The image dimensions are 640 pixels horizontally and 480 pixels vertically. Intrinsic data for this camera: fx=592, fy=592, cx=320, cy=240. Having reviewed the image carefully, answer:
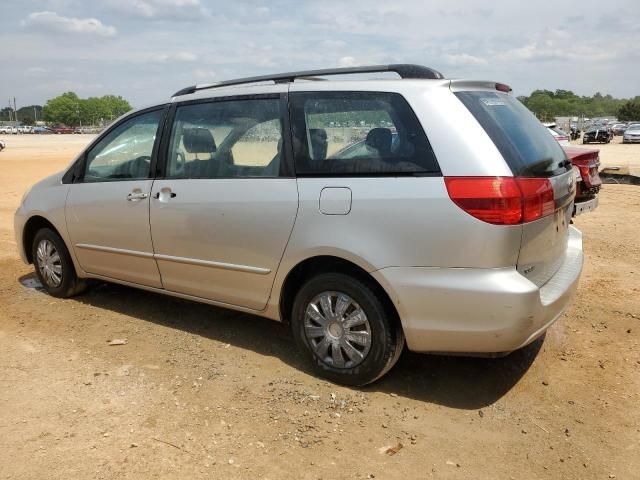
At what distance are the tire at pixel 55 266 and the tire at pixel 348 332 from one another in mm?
2563

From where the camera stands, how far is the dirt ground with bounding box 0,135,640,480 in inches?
114

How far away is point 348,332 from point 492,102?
1.60 m

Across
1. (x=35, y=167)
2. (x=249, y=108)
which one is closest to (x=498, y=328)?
(x=249, y=108)

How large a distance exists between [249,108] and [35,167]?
857 inches

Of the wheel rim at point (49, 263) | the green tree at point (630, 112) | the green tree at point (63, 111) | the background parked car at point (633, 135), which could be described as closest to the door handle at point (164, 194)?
the wheel rim at point (49, 263)

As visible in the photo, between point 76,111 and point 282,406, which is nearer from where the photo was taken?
point 282,406

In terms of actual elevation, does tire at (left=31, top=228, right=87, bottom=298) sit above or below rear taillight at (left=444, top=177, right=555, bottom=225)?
below

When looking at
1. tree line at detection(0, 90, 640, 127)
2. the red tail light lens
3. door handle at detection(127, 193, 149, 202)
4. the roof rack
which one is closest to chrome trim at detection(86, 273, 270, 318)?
door handle at detection(127, 193, 149, 202)

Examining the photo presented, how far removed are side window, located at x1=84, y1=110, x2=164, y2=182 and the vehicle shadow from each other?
3.98 feet

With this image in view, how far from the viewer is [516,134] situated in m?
3.37

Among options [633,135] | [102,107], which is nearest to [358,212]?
[633,135]

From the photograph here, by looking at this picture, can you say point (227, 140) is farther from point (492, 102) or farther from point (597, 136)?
point (597, 136)

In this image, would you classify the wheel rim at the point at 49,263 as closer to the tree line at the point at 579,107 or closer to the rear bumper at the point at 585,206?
the rear bumper at the point at 585,206

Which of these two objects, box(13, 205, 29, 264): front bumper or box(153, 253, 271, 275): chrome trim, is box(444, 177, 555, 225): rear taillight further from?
box(13, 205, 29, 264): front bumper
